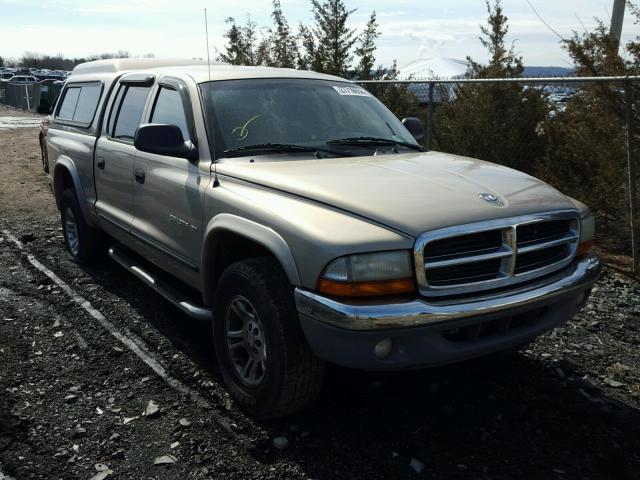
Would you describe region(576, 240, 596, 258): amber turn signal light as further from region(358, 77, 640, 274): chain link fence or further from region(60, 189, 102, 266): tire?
region(60, 189, 102, 266): tire

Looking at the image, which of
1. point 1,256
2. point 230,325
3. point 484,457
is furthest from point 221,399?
point 1,256

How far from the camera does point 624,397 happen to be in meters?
3.62

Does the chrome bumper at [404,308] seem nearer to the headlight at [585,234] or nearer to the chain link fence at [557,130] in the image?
the headlight at [585,234]

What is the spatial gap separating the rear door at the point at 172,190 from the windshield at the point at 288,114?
0.20 meters

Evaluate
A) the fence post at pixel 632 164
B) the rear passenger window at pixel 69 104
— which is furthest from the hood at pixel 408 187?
the rear passenger window at pixel 69 104

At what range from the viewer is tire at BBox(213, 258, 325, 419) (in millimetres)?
2941

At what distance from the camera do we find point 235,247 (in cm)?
353

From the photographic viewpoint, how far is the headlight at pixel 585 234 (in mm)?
3395

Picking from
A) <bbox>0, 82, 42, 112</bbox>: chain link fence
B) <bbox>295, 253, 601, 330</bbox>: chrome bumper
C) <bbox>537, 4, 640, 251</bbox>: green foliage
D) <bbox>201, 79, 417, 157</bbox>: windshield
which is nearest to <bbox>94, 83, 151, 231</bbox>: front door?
<bbox>201, 79, 417, 157</bbox>: windshield

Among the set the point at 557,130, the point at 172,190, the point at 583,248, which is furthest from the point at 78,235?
the point at 557,130

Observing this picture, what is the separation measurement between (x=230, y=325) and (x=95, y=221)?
2.73 metres

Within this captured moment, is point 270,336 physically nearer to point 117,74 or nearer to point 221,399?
point 221,399

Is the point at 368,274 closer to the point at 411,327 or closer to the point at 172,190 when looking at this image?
the point at 411,327

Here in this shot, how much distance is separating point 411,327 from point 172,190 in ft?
6.62
